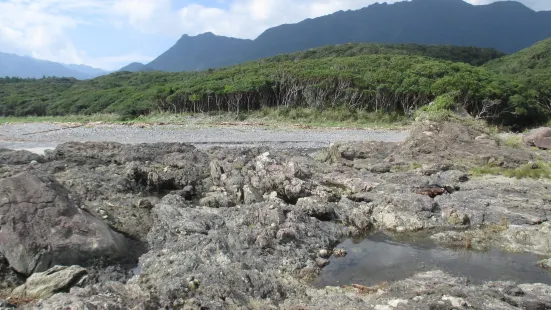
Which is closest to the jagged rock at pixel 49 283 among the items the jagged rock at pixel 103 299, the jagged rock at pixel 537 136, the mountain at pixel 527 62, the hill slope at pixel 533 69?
the jagged rock at pixel 103 299

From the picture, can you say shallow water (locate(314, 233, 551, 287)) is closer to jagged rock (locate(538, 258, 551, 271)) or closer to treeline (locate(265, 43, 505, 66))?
jagged rock (locate(538, 258, 551, 271))

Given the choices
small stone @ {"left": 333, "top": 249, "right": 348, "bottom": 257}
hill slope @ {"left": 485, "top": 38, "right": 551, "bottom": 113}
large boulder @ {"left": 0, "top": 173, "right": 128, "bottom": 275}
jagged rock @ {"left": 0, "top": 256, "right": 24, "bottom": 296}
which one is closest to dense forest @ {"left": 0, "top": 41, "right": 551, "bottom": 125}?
hill slope @ {"left": 485, "top": 38, "right": 551, "bottom": 113}

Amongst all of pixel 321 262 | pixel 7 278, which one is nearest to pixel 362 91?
pixel 321 262

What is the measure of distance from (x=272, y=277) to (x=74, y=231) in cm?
428

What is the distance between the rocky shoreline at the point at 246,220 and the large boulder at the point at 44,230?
0.03 meters

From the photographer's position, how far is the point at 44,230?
367 inches

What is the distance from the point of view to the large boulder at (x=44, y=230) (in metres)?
8.97

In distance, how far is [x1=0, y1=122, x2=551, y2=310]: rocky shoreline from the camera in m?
7.66

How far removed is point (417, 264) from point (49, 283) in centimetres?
740

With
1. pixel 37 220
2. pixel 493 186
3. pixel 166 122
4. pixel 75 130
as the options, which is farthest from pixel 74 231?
pixel 166 122

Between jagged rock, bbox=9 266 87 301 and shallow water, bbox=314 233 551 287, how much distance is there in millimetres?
4483

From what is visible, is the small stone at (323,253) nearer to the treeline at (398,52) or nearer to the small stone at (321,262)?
the small stone at (321,262)

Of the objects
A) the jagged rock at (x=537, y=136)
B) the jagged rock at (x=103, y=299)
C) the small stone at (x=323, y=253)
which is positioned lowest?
the small stone at (x=323, y=253)

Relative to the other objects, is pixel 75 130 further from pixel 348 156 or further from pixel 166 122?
pixel 348 156
